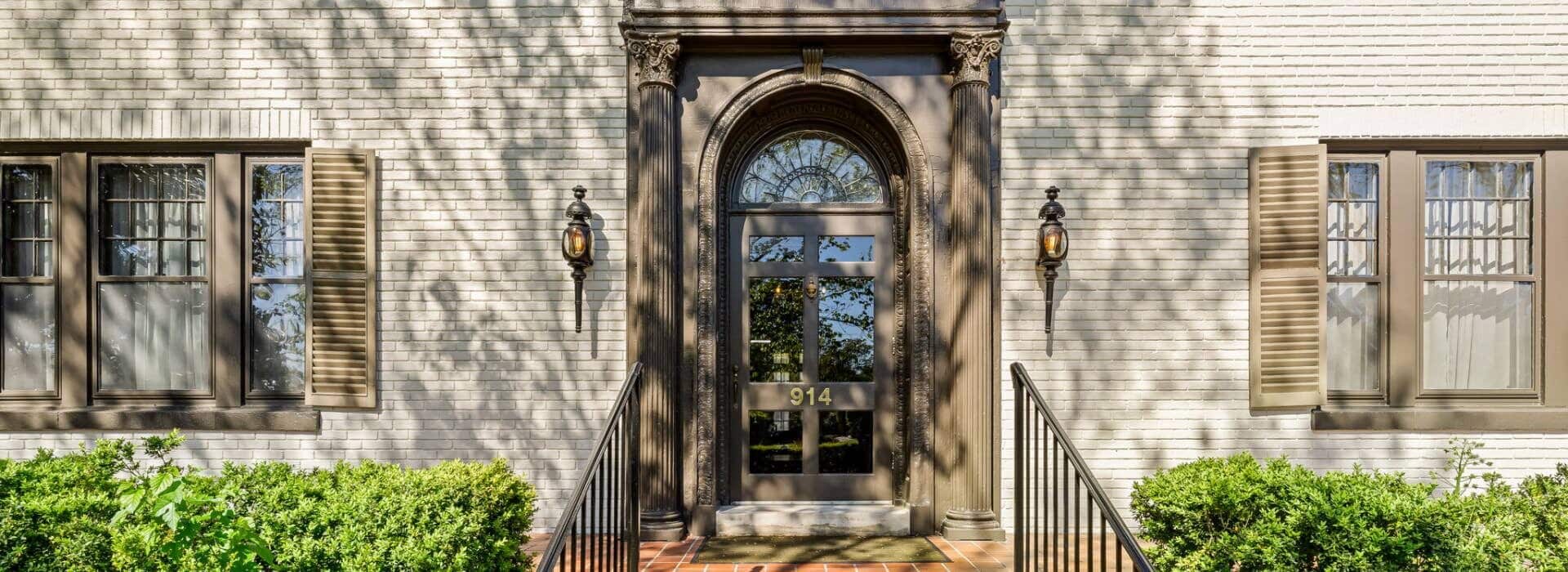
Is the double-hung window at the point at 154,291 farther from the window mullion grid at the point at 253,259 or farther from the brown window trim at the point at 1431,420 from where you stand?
the brown window trim at the point at 1431,420

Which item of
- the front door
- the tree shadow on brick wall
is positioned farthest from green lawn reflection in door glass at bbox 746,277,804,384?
the tree shadow on brick wall

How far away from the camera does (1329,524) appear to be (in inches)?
121

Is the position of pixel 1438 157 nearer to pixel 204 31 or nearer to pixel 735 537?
pixel 735 537

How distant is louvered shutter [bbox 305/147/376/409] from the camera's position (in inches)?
181

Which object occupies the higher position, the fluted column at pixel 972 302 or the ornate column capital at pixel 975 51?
the ornate column capital at pixel 975 51

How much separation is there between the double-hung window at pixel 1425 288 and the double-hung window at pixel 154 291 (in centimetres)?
601

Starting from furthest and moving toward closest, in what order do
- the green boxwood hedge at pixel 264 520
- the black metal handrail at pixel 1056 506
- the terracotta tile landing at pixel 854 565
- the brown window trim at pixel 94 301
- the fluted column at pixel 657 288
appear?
the brown window trim at pixel 94 301, the fluted column at pixel 657 288, the terracotta tile landing at pixel 854 565, the black metal handrail at pixel 1056 506, the green boxwood hedge at pixel 264 520

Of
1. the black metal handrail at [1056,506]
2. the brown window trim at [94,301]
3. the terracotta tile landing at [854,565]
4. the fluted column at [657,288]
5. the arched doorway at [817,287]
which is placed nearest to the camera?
the black metal handrail at [1056,506]

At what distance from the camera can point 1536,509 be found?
12.0 ft

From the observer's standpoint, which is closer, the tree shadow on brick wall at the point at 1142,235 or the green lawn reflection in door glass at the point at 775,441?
the tree shadow on brick wall at the point at 1142,235

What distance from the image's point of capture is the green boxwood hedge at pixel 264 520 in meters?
2.27

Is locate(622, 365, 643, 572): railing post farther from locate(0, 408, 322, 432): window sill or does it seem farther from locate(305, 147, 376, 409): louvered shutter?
locate(0, 408, 322, 432): window sill

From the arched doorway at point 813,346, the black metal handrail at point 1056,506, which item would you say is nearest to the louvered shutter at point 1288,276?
the black metal handrail at point 1056,506

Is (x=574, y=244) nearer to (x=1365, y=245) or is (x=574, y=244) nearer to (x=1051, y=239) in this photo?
(x=1051, y=239)
